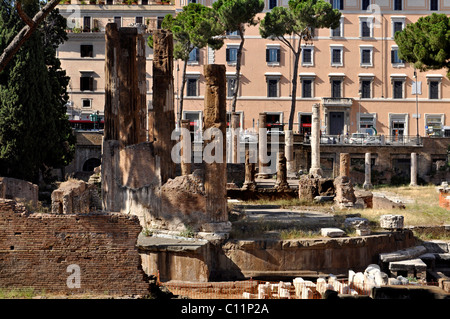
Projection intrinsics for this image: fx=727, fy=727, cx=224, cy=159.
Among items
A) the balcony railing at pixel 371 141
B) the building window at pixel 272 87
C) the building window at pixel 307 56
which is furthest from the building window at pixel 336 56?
the balcony railing at pixel 371 141

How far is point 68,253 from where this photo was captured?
13.3 m

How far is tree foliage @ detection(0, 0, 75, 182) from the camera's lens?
28500 millimetres

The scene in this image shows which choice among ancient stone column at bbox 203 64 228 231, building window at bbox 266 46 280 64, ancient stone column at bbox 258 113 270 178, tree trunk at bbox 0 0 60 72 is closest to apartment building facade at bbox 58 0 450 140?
building window at bbox 266 46 280 64

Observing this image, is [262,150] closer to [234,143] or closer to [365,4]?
[234,143]

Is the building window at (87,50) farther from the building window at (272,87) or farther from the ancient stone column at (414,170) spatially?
the ancient stone column at (414,170)

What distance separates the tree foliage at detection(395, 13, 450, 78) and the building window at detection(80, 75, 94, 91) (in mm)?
22270

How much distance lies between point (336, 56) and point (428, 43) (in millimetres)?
17220

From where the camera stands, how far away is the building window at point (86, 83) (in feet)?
159

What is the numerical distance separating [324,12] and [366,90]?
327 inches

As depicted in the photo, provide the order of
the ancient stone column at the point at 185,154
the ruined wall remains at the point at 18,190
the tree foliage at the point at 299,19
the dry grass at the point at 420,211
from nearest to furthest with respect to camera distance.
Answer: the dry grass at the point at 420,211 < the ruined wall remains at the point at 18,190 < the ancient stone column at the point at 185,154 < the tree foliage at the point at 299,19

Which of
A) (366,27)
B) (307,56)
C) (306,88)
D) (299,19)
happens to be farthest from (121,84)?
(366,27)

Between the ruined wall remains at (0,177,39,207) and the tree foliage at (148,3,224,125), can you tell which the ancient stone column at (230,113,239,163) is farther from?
the ruined wall remains at (0,177,39,207)

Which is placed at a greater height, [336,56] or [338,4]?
[338,4]

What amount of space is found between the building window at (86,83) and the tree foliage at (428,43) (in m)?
22.3
